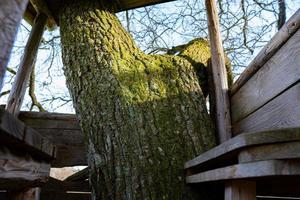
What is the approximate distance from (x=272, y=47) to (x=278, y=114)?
1.12ft

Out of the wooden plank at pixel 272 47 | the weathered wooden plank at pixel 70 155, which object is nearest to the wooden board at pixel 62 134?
the weathered wooden plank at pixel 70 155

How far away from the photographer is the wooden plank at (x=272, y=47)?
54.0 inches

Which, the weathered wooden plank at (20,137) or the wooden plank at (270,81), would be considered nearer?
the weathered wooden plank at (20,137)

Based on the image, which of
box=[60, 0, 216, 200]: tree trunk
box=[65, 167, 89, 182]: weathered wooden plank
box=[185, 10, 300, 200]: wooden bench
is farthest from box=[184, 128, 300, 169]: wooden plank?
box=[65, 167, 89, 182]: weathered wooden plank

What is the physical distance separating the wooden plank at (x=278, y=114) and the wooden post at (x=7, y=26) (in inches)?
44.8

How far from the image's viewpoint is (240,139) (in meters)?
0.99

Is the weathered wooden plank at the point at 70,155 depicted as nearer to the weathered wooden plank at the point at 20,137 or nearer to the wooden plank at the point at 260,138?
the weathered wooden plank at the point at 20,137

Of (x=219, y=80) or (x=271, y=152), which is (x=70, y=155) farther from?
(x=271, y=152)

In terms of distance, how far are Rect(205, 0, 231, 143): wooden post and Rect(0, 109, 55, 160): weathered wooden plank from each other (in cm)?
104

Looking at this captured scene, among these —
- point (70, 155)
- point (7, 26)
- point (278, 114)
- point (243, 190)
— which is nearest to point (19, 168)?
point (7, 26)

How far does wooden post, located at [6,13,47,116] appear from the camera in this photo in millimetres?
→ 2613

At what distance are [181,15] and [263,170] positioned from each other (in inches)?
134

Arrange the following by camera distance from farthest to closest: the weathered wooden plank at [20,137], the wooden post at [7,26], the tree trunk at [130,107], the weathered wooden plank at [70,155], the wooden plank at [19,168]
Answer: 1. the weathered wooden plank at [70,155]
2. the tree trunk at [130,107]
3. the wooden plank at [19,168]
4. the weathered wooden plank at [20,137]
5. the wooden post at [7,26]

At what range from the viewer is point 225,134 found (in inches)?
74.3
